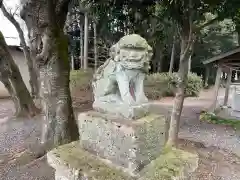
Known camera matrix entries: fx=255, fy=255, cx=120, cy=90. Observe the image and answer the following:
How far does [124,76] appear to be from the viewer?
2229 millimetres

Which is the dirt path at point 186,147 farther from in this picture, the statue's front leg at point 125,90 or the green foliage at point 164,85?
the green foliage at point 164,85

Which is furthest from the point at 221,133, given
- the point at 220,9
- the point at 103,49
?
the point at 103,49

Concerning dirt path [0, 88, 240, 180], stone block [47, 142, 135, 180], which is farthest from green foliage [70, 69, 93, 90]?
stone block [47, 142, 135, 180]

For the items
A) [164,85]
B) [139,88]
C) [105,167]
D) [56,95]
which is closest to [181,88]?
[56,95]

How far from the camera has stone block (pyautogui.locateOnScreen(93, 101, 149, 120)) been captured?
2.20 m

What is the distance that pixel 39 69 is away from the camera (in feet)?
15.3

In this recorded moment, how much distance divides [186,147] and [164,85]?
382 inches

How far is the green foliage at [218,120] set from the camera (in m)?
9.40

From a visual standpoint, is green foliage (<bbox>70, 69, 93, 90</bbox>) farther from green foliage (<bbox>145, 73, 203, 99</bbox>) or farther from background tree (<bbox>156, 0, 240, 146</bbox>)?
background tree (<bbox>156, 0, 240, 146</bbox>)

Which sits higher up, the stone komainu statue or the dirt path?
the stone komainu statue

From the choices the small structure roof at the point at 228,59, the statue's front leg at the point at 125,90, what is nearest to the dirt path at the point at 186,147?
the small structure roof at the point at 228,59

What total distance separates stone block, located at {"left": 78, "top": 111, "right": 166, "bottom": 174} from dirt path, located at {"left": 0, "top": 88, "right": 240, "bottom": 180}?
2.30 meters

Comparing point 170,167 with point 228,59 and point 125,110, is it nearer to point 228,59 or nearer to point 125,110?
point 125,110

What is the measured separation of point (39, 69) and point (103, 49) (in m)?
12.9
